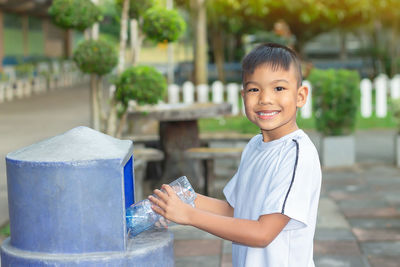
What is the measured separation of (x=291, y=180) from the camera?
79.9 inches

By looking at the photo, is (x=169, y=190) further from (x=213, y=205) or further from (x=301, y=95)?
(x=301, y=95)

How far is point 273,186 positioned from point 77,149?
63 centimetres

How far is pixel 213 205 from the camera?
2.39m

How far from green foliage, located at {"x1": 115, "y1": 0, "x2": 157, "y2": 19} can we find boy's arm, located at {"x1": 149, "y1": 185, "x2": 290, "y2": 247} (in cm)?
517

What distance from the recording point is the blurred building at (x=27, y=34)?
2344 centimetres

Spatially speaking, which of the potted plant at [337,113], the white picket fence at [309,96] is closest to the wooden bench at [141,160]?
the potted plant at [337,113]

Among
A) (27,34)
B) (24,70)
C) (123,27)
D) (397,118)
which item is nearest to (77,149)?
(123,27)

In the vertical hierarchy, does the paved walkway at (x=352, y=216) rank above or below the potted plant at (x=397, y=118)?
below

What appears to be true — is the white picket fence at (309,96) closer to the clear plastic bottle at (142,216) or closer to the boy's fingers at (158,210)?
the clear plastic bottle at (142,216)

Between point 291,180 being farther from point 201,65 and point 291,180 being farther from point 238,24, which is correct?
point 238,24

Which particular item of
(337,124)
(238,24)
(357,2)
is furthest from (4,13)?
(337,124)

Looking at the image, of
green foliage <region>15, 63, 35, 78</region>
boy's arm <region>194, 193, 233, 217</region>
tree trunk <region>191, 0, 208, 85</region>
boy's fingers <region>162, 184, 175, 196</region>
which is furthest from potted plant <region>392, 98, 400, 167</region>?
green foliage <region>15, 63, 35, 78</region>

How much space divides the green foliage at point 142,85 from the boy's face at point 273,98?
13.7ft

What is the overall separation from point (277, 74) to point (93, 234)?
76 cm
